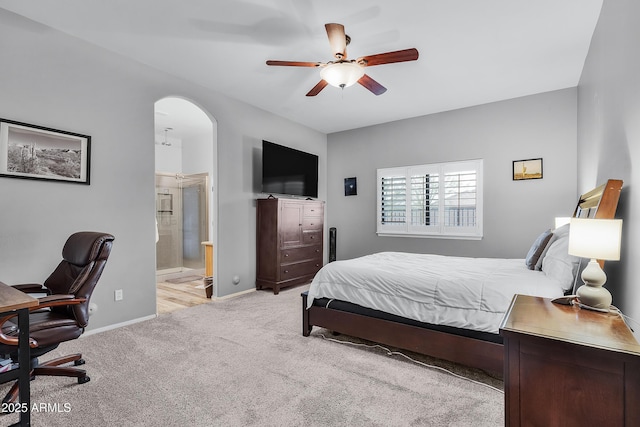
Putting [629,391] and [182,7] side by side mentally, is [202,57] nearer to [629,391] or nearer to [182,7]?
[182,7]

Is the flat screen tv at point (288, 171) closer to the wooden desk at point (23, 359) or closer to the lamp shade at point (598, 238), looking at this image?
the wooden desk at point (23, 359)

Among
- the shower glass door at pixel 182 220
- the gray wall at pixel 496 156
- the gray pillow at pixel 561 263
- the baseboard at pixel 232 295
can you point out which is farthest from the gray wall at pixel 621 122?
the shower glass door at pixel 182 220

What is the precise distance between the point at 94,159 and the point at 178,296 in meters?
2.27

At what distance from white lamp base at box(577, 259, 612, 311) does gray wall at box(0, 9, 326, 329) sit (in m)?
3.78

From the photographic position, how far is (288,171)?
5.15 metres

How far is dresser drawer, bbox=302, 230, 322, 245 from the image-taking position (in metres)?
5.15

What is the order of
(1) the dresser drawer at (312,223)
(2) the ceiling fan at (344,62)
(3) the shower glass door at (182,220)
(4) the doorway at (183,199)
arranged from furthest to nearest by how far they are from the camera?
1. (3) the shower glass door at (182,220)
2. (4) the doorway at (183,199)
3. (1) the dresser drawer at (312,223)
4. (2) the ceiling fan at (344,62)

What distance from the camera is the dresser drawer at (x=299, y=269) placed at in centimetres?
476

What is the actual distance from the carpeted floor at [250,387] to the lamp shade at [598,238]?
1.03 metres

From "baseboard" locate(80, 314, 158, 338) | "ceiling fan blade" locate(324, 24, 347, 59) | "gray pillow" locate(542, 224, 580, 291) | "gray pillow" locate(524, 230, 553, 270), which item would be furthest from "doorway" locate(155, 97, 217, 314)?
"gray pillow" locate(542, 224, 580, 291)

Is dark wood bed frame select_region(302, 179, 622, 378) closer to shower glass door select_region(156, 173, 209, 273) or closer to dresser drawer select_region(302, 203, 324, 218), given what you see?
dresser drawer select_region(302, 203, 324, 218)

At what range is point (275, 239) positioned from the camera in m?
4.65

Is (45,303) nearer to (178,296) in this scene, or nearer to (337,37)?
(337,37)

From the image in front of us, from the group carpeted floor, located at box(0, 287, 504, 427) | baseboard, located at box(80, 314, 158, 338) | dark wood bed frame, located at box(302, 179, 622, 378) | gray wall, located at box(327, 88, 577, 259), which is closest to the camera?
carpeted floor, located at box(0, 287, 504, 427)
